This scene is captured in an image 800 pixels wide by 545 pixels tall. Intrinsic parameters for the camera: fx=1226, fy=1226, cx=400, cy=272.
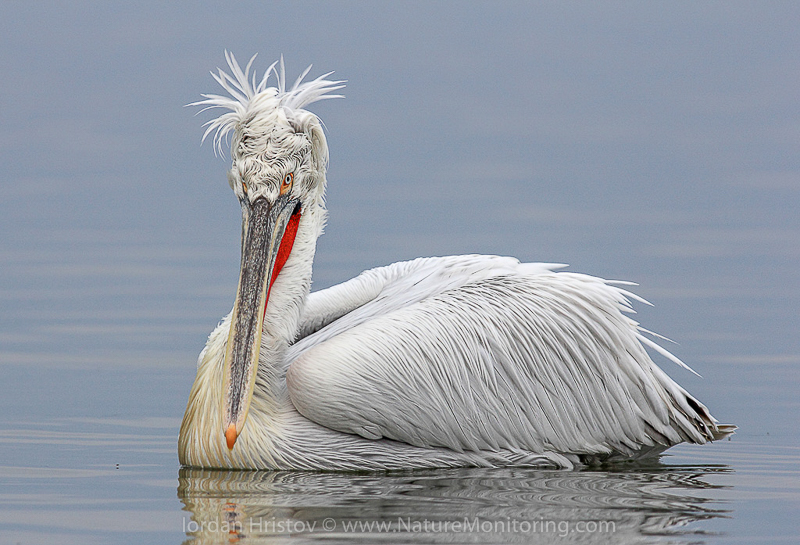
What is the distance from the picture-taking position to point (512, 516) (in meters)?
5.13

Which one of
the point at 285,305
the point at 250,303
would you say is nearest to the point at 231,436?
the point at 250,303

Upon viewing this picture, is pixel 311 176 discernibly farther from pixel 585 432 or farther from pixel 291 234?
pixel 585 432

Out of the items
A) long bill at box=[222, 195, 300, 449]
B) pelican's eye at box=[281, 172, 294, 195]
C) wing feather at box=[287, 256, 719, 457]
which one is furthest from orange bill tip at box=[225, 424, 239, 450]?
pelican's eye at box=[281, 172, 294, 195]

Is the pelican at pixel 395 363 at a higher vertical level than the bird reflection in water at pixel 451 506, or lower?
higher

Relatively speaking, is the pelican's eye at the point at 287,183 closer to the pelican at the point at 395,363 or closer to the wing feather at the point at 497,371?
the pelican at the point at 395,363

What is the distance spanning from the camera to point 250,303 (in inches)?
239

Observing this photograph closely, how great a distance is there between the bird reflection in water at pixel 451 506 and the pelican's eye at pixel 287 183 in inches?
55.8

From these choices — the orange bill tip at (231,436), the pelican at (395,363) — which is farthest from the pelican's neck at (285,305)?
the orange bill tip at (231,436)

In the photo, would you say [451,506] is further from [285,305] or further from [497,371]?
[285,305]

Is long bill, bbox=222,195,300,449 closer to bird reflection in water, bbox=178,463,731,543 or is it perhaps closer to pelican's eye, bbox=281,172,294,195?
pelican's eye, bbox=281,172,294,195

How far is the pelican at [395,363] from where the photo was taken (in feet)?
20.0

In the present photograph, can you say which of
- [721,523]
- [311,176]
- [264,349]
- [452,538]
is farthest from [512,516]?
[311,176]

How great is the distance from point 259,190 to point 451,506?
186 centimetres

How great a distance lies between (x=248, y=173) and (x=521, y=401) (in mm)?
1820
